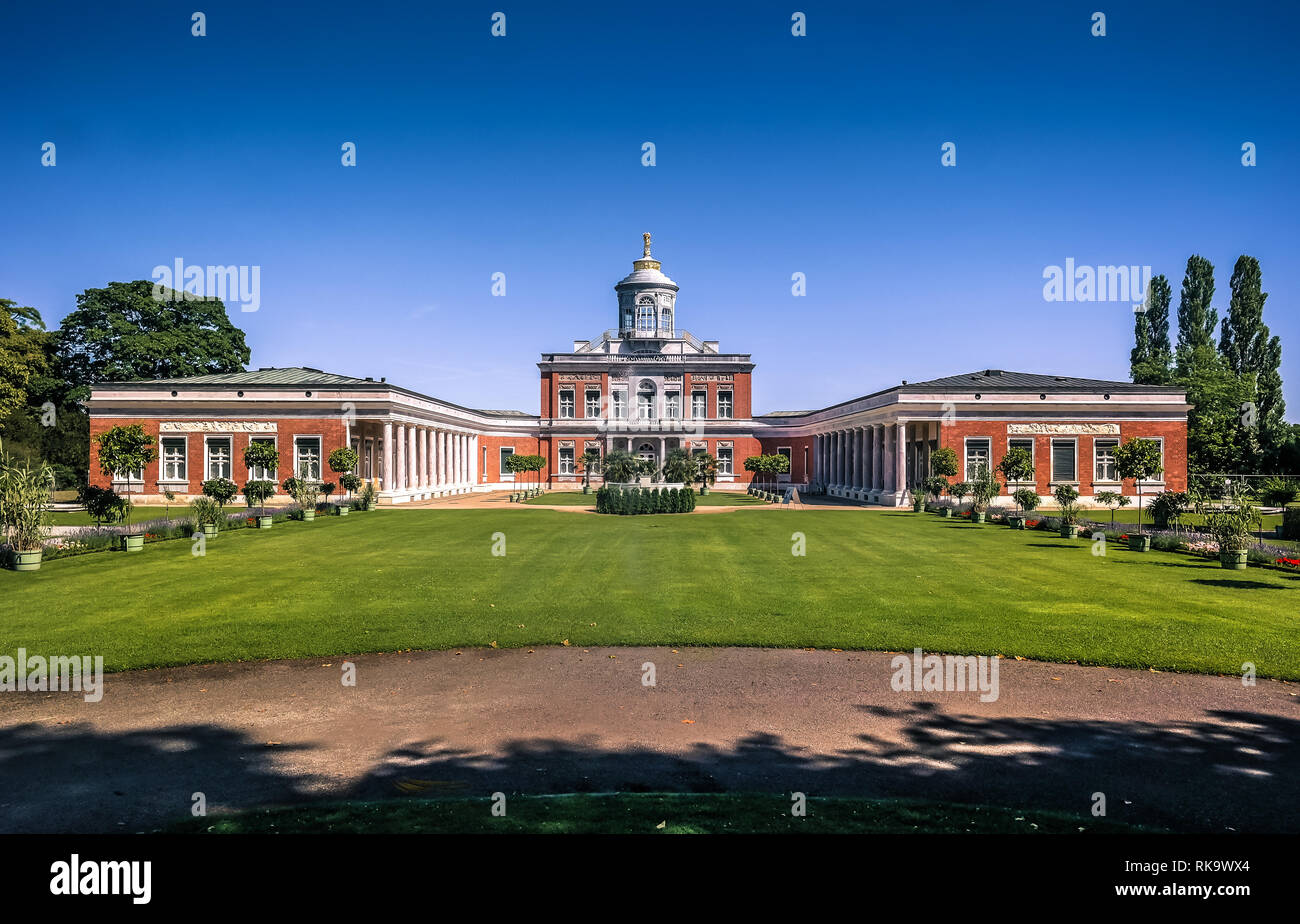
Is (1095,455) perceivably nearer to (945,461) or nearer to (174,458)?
(945,461)

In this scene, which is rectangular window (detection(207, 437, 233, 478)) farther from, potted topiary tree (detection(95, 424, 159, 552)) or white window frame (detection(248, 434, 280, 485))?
potted topiary tree (detection(95, 424, 159, 552))

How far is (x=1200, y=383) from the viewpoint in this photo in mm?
53438

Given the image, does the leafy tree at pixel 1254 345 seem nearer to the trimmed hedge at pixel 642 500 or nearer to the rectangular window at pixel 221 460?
the trimmed hedge at pixel 642 500

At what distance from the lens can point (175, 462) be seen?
45719 mm

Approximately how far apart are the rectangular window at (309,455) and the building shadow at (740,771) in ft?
130

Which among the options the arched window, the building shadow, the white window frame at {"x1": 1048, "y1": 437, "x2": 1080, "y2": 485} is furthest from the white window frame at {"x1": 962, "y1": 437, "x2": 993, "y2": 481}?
the building shadow

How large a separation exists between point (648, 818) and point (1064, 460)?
149 feet

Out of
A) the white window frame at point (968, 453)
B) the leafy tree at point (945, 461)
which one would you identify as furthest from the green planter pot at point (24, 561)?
the white window frame at point (968, 453)

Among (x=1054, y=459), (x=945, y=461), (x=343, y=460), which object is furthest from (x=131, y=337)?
(x=1054, y=459)

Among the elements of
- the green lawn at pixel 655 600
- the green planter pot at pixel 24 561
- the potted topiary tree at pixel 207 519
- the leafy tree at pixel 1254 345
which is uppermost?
the leafy tree at pixel 1254 345

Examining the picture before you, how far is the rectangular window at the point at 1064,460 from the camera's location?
1731 inches
